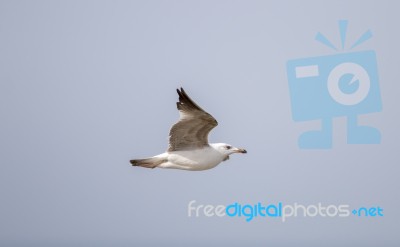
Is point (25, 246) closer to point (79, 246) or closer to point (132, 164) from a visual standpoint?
point (79, 246)

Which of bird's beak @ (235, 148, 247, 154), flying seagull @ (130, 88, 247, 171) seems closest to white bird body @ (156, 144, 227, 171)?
flying seagull @ (130, 88, 247, 171)

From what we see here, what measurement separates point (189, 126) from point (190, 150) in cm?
41

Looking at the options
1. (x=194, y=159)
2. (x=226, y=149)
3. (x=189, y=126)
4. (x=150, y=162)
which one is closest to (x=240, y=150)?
(x=226, y=149)

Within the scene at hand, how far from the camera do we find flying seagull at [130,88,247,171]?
32.2 feet

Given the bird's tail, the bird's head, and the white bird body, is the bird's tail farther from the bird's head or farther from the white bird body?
the bird's head

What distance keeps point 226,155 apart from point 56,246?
118372mm

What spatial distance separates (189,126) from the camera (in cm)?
980

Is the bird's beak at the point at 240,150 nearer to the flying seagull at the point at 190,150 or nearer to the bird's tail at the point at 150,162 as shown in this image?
the flying seagull at the point at 190,150

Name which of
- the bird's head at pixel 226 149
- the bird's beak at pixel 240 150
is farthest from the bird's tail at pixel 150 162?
the bird's beak at pixel 240 150

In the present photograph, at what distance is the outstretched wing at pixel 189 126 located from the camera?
959 centimetres

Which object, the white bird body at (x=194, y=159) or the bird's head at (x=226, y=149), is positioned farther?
the bird's head at (x=226, y=149)

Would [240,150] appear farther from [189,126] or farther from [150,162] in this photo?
[150,162]

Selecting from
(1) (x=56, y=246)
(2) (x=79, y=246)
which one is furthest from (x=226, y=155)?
(1) (x=56, y=246)

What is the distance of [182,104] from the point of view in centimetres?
962
